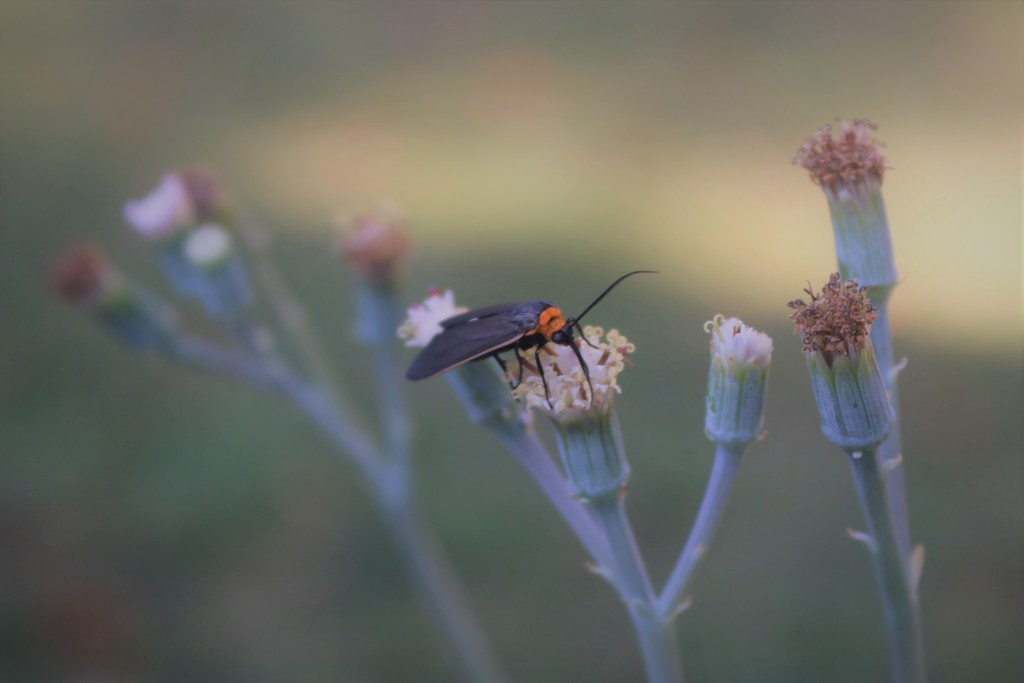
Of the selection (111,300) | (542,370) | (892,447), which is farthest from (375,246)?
(892,447)

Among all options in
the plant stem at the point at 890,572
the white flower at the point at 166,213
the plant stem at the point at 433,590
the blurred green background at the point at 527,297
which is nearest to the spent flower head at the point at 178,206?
the white flower at the point at 166,213

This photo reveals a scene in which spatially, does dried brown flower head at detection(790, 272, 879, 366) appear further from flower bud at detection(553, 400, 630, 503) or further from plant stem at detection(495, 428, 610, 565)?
plant stem at detection(495, 428, 610, 565)

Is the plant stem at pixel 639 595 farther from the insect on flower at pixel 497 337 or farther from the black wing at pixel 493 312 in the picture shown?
the black wing at pixel 493 312

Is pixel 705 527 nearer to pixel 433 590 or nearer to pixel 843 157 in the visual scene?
pixel 843 157

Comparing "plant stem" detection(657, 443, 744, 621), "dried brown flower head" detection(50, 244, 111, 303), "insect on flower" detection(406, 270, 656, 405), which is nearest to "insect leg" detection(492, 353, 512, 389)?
"insect on flower" detection(406, 270, 656, 405)

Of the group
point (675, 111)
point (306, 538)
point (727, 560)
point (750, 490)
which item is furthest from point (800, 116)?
point (306, 538)

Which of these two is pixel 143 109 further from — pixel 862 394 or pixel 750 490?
pixel 862 394
